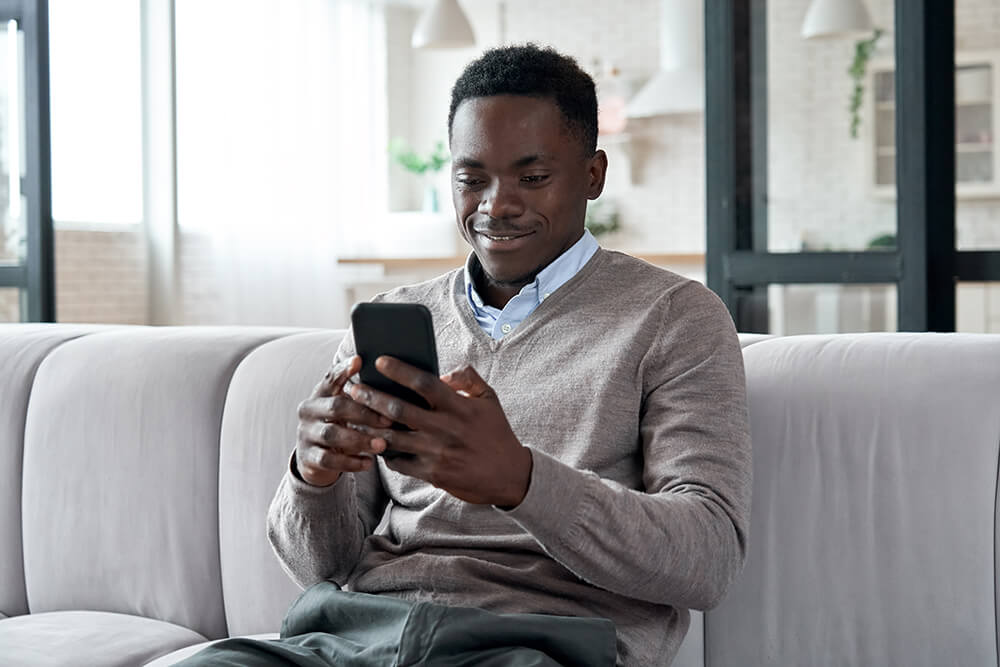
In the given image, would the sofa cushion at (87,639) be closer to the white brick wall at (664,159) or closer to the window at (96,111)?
the white brick wall at (664,159)

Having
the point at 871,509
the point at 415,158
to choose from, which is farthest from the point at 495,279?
the point at 415,158

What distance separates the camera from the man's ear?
5.26 ft

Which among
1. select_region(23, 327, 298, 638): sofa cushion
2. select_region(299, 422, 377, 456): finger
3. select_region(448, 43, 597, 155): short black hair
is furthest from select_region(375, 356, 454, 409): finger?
select_region(23, 327, 298, 638): sofa cushion

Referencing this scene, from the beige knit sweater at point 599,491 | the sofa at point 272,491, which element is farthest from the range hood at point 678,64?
the beige knit sweater at point 599,491

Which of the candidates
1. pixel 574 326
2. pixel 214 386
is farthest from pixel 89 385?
pixel 574 326

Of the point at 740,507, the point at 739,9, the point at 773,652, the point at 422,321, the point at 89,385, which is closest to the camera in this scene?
the point at 422,321

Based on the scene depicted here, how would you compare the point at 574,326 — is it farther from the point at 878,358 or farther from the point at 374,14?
the point at 374,14

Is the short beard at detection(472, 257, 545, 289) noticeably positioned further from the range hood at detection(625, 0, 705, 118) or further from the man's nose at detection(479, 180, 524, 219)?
the range hood at detection(625, 0, 705, 118)

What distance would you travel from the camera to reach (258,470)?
200 centimetres

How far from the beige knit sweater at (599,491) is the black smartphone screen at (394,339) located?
197mm

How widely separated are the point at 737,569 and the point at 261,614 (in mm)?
912

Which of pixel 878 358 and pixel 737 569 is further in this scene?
pixel 878 358

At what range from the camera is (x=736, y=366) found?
145cm

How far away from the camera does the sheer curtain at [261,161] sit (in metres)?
6.29
